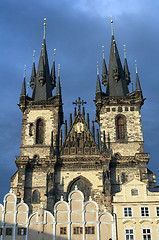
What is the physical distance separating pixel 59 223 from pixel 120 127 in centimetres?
2028

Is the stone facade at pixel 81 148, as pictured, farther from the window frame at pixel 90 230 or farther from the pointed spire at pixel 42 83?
the window frame at pixel 90 230

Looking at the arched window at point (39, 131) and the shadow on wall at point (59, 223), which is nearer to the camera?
the shadow on wall at point (59, 223)

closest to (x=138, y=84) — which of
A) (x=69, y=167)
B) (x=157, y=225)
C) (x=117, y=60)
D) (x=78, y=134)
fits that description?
(x=117, y=60)

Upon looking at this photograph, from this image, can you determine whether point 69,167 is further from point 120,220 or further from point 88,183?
point 120,220

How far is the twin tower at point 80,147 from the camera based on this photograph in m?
39.8

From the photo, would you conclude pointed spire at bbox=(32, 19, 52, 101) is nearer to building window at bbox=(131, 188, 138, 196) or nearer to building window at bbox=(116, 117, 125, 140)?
building window at bbox=(116, 117, 125, 140)

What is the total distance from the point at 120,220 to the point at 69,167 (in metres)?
14.6

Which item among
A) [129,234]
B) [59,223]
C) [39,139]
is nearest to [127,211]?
[129,234]

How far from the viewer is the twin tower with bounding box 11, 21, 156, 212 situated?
39.8 m

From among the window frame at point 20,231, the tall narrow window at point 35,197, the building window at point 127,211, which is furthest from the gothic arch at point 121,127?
the window frame at point 20,231

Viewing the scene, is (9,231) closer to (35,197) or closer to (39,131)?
(35,197)

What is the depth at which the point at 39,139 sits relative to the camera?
147 feet

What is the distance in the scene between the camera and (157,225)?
27188 millimetres

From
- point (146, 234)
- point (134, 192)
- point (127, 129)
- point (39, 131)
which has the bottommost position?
point (146, 234)
